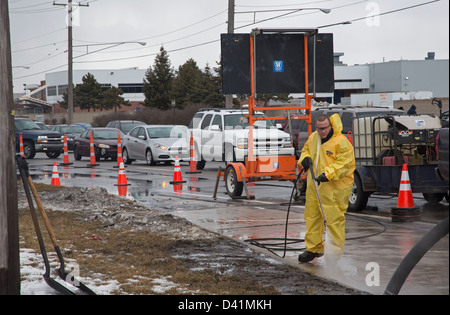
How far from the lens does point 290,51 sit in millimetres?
14656

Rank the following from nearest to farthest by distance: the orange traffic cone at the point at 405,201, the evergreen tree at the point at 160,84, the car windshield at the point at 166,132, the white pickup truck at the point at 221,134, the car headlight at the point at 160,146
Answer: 1. the orange traffic cone at the point at 405,201
2. the white pickup truck at the point at 221,134
3. the car headlight at the point at 160,146
4. the car windshield at the point at 166,132
5. the evergreen tree at the point at 160,84

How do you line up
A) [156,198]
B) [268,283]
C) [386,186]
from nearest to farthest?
[268,283] → [386,186] → [156,198]

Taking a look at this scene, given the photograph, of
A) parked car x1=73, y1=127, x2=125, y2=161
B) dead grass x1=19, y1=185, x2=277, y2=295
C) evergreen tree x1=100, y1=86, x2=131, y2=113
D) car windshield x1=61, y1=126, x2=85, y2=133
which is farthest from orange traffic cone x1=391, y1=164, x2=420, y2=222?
evergreen tree x1=100, y1=86, x2=131, y2=113

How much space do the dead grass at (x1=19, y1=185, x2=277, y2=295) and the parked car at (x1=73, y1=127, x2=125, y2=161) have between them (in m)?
18.3

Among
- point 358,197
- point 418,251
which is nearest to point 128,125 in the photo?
point 358,197

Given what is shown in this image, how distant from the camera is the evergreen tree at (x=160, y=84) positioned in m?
78.9

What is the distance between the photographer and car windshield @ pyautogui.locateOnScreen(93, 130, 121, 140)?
30.5m

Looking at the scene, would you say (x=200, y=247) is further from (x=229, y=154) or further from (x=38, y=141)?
(x=38, y=141)

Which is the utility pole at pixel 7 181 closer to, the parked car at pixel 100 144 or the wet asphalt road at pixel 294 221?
the wet asphalt road at pixel 294 221

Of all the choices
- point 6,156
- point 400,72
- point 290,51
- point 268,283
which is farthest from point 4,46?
point 400,72

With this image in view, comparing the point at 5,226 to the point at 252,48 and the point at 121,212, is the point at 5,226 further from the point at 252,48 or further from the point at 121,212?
the point at 252,48

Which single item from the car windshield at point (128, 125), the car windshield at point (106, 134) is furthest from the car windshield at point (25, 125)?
the car windshield at point (128, 125)

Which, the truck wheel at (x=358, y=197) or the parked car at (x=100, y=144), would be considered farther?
the parked car at (x=100, y=144)
